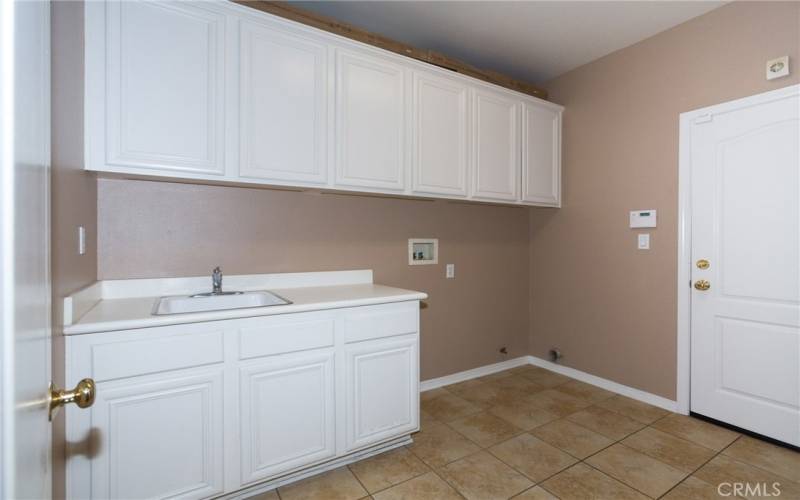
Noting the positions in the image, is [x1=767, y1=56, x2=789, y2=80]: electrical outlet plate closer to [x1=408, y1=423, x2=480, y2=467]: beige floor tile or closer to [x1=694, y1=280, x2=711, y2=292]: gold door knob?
[x1=694, y1=280, x2=711, y2=292]: gold door knob

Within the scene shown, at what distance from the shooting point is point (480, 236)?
3408 millimetres

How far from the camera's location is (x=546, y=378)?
11.0 feet

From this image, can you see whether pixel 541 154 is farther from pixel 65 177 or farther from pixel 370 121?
pixel 65 177

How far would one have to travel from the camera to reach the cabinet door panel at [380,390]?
79.7 inches

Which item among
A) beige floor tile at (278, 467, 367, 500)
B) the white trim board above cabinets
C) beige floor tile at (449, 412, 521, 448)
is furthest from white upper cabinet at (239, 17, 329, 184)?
beige floor tile at (449, 412, 521, 448)

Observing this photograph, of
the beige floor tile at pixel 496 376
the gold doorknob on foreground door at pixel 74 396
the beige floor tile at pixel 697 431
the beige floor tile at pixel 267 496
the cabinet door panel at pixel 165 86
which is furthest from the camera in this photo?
the beige floor tile at pixel 496 376

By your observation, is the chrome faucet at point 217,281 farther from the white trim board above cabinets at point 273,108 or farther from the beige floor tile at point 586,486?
the beige floor tile at point 586,486

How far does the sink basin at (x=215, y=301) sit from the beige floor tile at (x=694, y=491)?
6.85ft

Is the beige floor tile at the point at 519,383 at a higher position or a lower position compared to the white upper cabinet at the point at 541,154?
lower

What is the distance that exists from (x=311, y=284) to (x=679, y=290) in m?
2.56

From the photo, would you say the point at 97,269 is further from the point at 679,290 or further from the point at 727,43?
the point at 727,43

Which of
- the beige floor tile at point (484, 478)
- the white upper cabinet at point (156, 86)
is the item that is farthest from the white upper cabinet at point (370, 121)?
the beige floor tile at point (484, 478)

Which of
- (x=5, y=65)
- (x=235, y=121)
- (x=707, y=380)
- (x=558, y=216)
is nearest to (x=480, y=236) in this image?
(x=558, y=216)

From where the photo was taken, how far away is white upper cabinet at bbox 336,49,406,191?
7.45 ft
